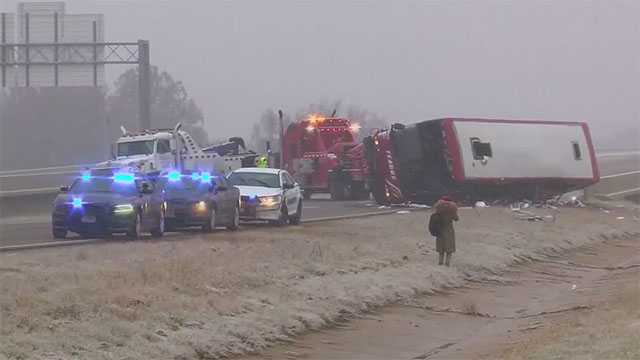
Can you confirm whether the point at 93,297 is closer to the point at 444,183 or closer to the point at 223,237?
the point at 223,237

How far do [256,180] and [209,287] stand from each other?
1490cm

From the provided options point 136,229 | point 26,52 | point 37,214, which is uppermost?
point 26,52

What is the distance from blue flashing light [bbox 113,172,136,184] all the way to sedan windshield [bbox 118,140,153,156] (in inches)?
467

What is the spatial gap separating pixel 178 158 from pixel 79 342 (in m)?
25.7

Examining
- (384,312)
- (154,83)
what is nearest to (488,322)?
(384,312)

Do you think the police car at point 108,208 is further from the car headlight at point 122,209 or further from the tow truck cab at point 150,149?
the tow truck cab at point 150,149

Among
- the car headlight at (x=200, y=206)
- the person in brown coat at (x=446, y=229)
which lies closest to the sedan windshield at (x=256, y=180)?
the car headlight at (x=200, y=206)

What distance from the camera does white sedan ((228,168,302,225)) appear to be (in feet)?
94.9

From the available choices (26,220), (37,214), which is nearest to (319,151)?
(37,214)

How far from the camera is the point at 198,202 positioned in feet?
85.0

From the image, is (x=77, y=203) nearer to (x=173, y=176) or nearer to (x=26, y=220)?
(x=173, y=176)

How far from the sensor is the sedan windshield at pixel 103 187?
23.5 meters

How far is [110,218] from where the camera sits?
74.3 feet

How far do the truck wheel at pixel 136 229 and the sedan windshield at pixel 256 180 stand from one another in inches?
277
